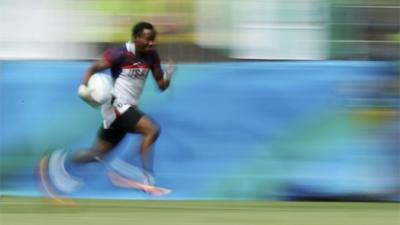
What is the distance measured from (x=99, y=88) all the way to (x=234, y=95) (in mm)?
1186

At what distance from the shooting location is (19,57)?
978cm

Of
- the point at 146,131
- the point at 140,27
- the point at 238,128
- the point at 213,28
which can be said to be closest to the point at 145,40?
the point at 140,27

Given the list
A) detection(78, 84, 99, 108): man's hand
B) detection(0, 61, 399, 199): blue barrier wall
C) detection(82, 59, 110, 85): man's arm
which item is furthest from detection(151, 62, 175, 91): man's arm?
detection(78, 84, 99, 108): man's hand

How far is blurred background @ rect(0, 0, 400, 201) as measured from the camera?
966 cm

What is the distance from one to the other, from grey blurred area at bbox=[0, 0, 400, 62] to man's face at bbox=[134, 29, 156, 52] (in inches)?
14.7

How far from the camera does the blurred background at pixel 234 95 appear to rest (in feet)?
31.7

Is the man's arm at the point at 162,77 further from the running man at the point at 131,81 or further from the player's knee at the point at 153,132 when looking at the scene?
the player's knee at the point at 153,132

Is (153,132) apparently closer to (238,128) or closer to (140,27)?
(238,128)

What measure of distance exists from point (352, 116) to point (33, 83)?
110 inches

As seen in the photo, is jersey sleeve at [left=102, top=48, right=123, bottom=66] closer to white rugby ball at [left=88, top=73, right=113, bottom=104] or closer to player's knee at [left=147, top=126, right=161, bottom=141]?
white rugby ball at [left=88, top=73, right=113, bottom=104]

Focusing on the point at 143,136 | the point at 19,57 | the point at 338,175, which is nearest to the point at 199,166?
the point at 143,136

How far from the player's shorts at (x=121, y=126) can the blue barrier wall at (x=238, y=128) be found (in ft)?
0.63

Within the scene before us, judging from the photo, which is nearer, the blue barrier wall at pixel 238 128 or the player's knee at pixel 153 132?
the player's knee at pixel 153 132

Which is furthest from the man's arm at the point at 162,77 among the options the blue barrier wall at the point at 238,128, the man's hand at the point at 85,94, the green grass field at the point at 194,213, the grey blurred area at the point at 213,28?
the green grass field at the point at 194,213
